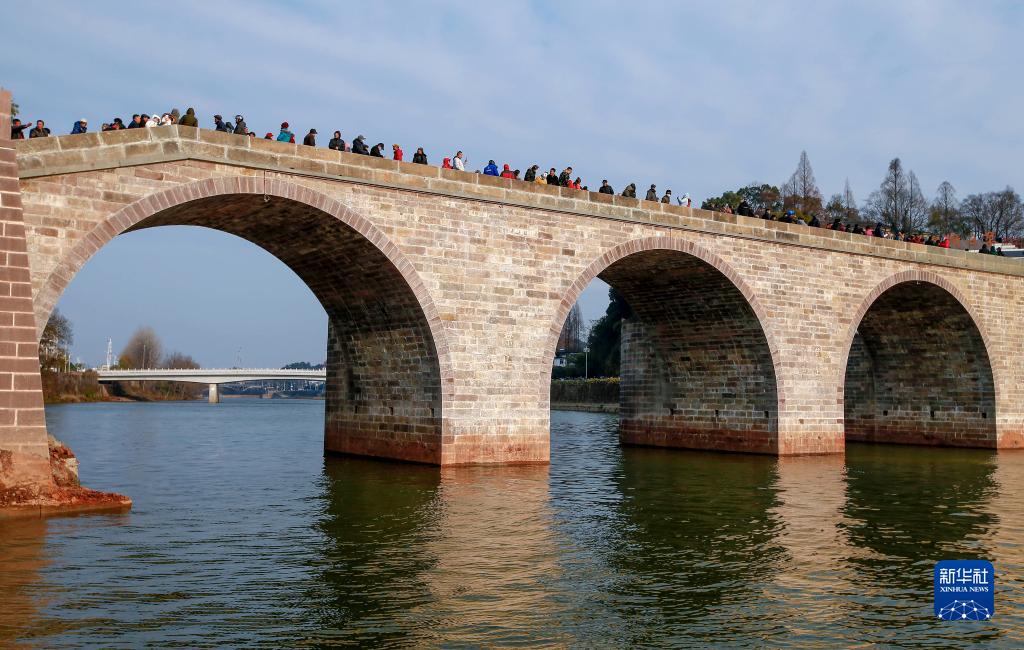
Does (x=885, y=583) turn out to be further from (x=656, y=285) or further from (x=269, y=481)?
(x=656, y=285)

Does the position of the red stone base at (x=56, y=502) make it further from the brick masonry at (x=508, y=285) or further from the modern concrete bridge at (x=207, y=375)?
the modern concrete bridge at (x=207, y=375)

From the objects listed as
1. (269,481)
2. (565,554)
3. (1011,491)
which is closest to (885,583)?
(565,554)

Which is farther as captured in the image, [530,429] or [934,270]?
[934,270]

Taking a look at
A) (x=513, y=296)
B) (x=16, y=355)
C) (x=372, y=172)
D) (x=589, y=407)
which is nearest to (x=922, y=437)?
(x=513, y=296)

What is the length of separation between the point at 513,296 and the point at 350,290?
148 inches

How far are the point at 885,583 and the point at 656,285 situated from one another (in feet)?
52.9

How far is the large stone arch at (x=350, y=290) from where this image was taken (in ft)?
54.3

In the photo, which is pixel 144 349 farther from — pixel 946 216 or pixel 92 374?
pixel 946 216

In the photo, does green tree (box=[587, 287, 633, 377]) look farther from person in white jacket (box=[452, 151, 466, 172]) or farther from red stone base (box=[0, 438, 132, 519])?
red stone base (box=[0, 438, 132, 519])

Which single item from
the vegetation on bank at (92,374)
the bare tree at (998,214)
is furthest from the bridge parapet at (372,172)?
the bare tree at (998,214)

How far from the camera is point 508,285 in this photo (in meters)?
20.0

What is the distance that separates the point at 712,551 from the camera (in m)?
11.5

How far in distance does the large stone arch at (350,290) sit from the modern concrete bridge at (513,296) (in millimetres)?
56

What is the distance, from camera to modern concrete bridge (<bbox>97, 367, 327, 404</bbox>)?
241 feet
